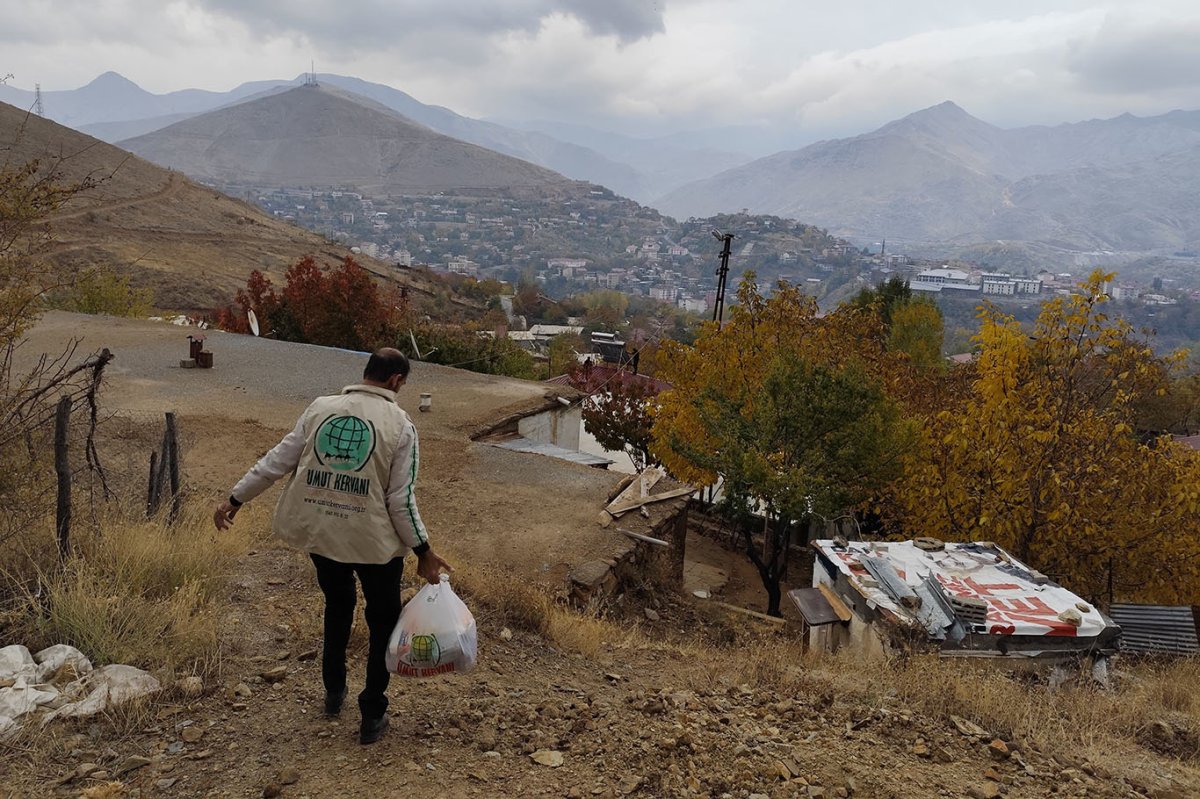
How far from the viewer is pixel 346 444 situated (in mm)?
3150

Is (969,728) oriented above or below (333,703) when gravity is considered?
below

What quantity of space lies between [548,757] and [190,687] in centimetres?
171

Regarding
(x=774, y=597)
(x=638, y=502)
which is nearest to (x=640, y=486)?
(x=638, y=502)

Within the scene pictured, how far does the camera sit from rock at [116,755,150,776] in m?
3.12

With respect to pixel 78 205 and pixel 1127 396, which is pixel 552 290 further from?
pixel 1127 396

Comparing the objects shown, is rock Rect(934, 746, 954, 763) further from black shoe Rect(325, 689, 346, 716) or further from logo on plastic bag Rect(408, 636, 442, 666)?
black shoe Rect(325, 689, 346, 716)

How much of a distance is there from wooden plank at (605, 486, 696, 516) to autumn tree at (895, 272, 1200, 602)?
3901mm

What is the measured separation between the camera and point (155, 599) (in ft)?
14.1

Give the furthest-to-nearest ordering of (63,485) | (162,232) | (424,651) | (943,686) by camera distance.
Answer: (162,232) < (943,686) < (63,485) < (424,651)

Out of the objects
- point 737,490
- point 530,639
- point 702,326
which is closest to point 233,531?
point 530,639

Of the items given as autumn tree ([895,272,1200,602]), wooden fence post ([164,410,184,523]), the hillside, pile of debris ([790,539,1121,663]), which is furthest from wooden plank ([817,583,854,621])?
the hillside

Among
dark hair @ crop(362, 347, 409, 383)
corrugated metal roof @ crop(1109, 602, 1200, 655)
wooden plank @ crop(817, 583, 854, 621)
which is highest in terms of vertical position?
dark hair @ crop(362, 347, 409, 383)

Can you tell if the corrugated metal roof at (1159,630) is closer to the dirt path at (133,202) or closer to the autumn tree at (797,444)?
the autumn tree at (797,444)

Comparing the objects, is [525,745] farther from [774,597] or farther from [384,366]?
[774,597]
